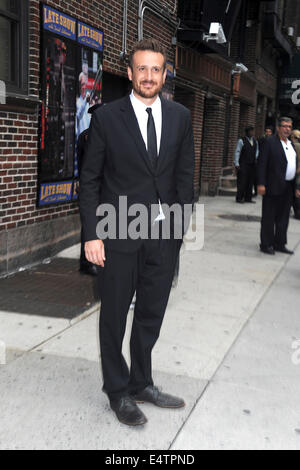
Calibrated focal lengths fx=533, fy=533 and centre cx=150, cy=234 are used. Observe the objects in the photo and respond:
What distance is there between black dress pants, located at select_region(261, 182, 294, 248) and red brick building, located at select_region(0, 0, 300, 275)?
2.91 metres

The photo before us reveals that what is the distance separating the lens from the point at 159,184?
3045 mm

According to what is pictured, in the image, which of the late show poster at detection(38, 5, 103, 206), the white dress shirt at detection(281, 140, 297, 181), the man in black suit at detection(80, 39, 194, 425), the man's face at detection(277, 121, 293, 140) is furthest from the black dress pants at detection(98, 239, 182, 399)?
the white dress shirt at detection(281, 140, 297, 181)

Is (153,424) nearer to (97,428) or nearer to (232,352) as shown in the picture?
(97,428)

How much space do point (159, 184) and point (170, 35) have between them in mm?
9177

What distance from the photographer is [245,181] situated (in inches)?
549

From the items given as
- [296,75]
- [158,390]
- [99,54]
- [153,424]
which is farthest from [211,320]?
[296,75]

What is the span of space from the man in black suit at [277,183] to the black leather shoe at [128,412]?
541 cm

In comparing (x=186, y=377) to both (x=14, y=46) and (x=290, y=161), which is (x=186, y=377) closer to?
(x=14, y=46)

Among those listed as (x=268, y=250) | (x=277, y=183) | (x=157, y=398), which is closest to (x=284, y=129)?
(x=277, y=183)

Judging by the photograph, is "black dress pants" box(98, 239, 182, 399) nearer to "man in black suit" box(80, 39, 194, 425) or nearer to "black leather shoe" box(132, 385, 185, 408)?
"man in black suit" box(80, 39, 194, 425)

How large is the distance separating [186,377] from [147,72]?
2.09m

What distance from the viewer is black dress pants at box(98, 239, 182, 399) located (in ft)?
10.1

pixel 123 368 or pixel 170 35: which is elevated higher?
pixel 170 35

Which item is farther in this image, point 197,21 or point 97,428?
point 197,21
